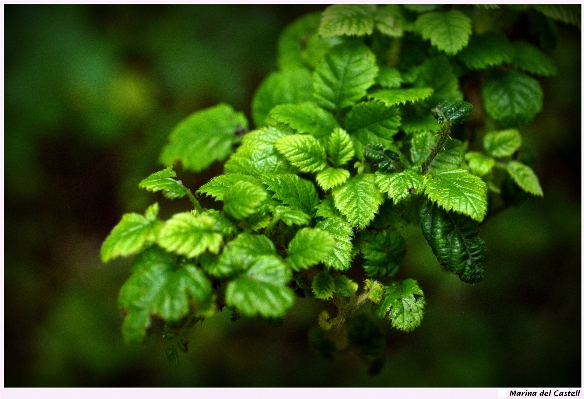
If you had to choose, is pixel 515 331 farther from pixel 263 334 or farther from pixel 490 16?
pixel 490 16

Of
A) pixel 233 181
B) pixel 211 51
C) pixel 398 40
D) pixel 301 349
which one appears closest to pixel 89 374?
pixel 301 349

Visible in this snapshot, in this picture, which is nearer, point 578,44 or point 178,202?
point 578,44

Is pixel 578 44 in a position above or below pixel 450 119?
below

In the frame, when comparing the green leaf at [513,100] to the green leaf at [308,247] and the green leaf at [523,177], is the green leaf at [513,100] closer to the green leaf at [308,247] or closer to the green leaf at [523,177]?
the green leaf at [523,177]

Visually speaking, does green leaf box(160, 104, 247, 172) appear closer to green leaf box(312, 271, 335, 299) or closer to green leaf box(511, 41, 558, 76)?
green leaf box(312, 271, 335, 299)

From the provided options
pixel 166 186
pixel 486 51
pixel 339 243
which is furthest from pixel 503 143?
pixel 166 186

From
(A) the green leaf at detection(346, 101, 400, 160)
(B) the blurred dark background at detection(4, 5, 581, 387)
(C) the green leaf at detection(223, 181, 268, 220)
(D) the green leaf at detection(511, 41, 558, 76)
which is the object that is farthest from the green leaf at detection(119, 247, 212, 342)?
(B) the blurred dark background at detection(4, 5, 581, 387)
